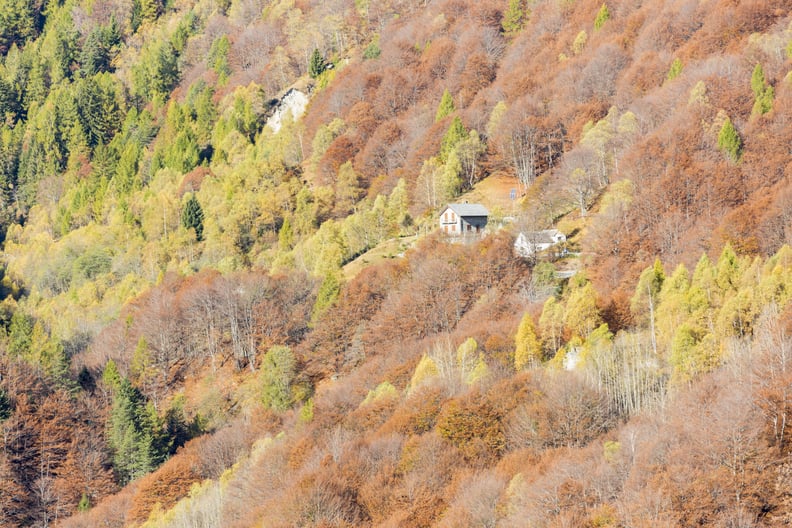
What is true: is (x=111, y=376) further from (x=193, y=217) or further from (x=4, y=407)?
(x=193, y=217)

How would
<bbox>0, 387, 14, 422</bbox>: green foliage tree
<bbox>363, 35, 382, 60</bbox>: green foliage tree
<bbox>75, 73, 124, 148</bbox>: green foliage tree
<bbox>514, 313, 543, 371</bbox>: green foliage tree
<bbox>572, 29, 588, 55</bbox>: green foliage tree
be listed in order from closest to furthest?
<bbox>514, 313, 543, 371</bbox>: green foliage tree
<bbox>0, 387, 14, 422</bbox>: green foliage tree
<bbox>572, 29, 588, 55</bbox>: green foliage tree
<bbox>363, 35, 382, 60</bbox>: green foliage tree
<bbox>75, 73, 124, 148</bbox>: green foliage tree

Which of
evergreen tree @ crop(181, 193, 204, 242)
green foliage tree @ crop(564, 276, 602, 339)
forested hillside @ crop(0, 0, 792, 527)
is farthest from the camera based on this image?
evergreen tree @ crop(181, 193, 204, 242)

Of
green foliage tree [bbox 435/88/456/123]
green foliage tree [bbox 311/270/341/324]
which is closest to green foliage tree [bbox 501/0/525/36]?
green foliage tree [bbox 435/88/456/123]

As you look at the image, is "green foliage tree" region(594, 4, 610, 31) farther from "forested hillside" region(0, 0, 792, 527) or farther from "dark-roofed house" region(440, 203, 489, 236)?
"dark-roofed house" region(440, 203, 489, 236)

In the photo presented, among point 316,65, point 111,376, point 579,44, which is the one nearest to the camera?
point 111,376

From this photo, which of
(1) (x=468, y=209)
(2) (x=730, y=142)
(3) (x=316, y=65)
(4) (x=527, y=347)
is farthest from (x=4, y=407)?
(3) (x=316, y=65)

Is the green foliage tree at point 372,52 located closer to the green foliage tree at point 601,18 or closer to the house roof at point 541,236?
the green foliage tree at point 601,18
